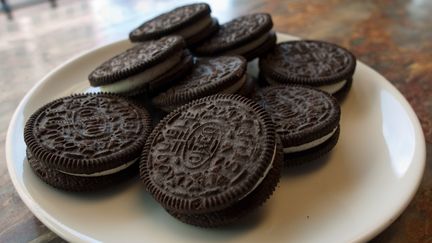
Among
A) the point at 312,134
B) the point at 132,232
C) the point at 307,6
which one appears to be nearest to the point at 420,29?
the point at 307,6

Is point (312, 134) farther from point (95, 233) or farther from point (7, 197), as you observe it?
point (7, 197)

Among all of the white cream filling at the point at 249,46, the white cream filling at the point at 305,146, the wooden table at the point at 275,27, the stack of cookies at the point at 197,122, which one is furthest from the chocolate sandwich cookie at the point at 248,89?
the wooden table at the point at 275,27

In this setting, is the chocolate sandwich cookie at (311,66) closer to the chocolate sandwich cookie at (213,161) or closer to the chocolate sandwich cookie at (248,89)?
the chocolate sandwich cookie at (248,89)

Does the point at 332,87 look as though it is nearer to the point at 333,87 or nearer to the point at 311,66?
the point at 333,87

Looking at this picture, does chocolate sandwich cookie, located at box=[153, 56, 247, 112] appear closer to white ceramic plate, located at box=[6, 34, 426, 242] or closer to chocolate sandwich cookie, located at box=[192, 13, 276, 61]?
chocolate sandwich cookie, located at box=[192, 13, 276, 61]

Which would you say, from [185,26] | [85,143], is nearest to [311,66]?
[185,26]

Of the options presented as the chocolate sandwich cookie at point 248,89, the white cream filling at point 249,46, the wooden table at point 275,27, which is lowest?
the wooden table at point 275,27
